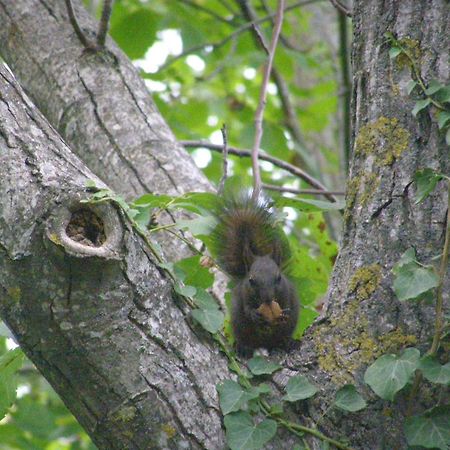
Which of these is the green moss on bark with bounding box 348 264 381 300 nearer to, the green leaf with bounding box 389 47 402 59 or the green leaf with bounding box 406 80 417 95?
the green leaf with bounding box 406 80 417 95

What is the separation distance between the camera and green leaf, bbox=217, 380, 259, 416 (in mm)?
1700

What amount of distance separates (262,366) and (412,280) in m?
0.39

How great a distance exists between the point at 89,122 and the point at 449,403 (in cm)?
162

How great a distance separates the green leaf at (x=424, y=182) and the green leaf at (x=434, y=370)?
339 mm

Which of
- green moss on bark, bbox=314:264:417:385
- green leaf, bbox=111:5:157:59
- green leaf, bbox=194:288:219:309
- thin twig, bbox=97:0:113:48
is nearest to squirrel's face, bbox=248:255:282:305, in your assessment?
green moss on bark, bbox=314:264:417:385

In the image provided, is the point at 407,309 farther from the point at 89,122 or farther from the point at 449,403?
the point at 89,122

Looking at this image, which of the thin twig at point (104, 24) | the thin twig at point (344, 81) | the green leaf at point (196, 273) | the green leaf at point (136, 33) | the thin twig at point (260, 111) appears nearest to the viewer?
the green leaf at point (196, 273)

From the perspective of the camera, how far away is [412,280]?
65.9 inches

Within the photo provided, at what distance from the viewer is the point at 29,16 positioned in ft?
9.96

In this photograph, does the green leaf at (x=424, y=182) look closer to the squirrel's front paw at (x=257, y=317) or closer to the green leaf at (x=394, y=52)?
the green leaf at (x=394, y=52)

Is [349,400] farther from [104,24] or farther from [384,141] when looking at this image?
[104,24]

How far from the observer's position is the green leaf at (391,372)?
64.6 inches

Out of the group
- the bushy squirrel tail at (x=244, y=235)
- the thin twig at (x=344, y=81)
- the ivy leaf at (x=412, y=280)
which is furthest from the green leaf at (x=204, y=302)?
the thin twig at (x=344, y=81)

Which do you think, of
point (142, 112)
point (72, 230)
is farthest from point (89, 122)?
point (72, 230)
